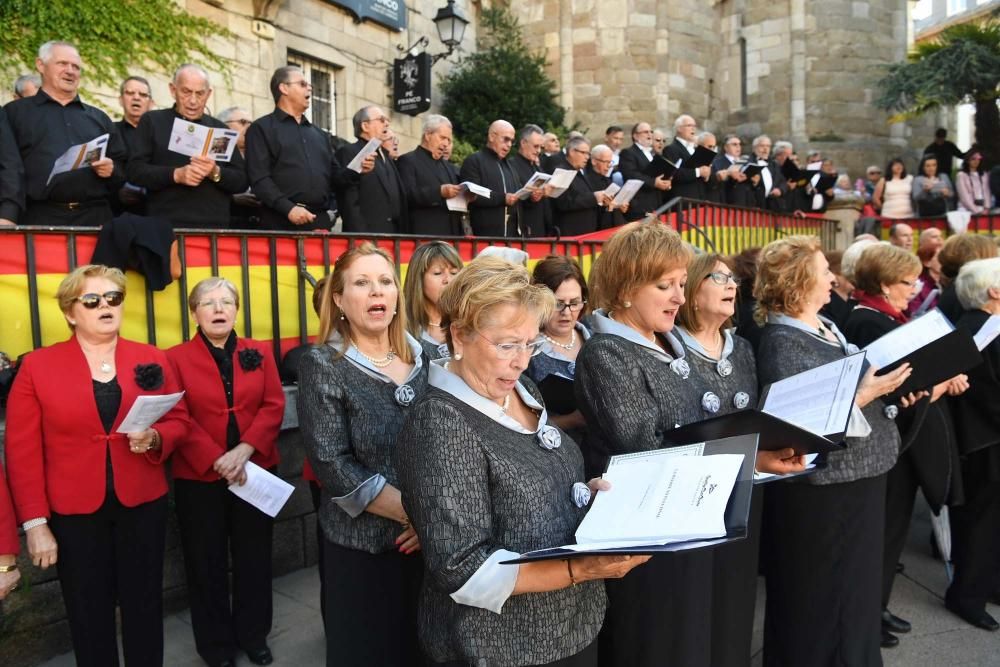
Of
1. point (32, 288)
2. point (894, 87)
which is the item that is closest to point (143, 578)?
point (32, 288)

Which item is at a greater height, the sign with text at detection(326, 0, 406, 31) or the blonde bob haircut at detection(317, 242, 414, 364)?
the sign with text at detection(326, 0, 406, 31)

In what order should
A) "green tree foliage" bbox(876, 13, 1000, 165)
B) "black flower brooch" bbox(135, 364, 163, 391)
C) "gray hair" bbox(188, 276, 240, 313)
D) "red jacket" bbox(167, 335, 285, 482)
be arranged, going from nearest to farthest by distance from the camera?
"black flower brooch" bbox(135, 364, 163, 391) → "red jacket" bbox(167, 335, 285, 482) → "gray hair" bbox(188, 276, 240, 313) → "green tree foliage" bbox(876, 13, 1000, 165)

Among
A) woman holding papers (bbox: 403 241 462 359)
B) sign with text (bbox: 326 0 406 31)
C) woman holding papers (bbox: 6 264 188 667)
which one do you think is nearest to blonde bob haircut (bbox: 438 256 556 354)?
woman holding papers (bbox: 403 241 462 359)

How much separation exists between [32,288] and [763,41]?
69.8 ft

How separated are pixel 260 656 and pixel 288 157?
145 inches

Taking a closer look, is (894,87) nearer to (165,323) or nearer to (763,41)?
(763,41)

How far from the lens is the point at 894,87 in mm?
18547

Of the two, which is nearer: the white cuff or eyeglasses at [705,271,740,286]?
the white cuff

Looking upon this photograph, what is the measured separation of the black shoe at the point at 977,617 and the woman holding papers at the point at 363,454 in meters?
3.12

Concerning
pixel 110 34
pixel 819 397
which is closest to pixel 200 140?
pixel 819 397

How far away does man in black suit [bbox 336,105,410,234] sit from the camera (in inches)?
263

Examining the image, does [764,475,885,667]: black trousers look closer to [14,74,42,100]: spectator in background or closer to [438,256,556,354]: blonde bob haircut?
[438,256,556,354]: blonde bob haircut

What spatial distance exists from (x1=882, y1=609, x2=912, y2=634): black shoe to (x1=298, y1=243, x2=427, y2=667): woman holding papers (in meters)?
2.66

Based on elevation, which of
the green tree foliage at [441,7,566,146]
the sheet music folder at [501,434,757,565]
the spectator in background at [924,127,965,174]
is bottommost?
the sheet music folder at [501,434,757,565]
